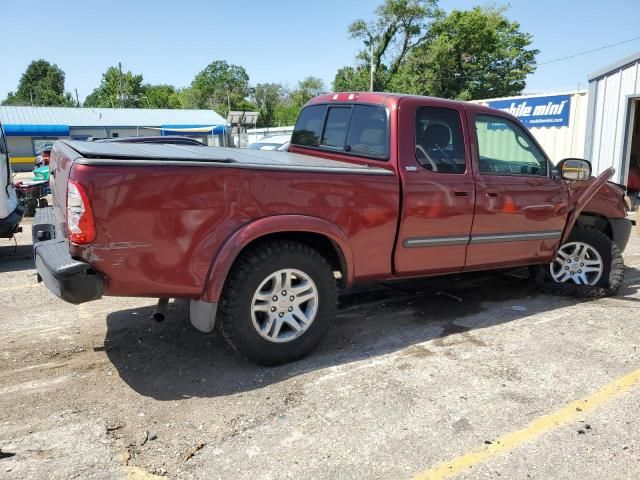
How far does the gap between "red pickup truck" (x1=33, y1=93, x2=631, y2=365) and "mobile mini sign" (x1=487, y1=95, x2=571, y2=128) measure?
9470mm

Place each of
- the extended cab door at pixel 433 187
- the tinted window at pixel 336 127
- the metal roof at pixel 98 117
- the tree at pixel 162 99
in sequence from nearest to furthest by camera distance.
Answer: the extended cab door at pixel 433 187 → the tinted window at pixel 336 127 → the metal roof at pixel 98 117 → the tree at pixel 162 99

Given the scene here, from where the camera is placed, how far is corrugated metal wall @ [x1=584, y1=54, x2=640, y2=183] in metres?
12.0

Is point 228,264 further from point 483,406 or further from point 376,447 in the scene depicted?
point 483,406

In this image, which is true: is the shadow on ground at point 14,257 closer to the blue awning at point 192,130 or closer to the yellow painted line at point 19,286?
the yellow painted line at point 19,286

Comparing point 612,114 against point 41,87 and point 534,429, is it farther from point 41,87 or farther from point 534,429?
point 41,87

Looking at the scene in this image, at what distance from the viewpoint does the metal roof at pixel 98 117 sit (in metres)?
44.4

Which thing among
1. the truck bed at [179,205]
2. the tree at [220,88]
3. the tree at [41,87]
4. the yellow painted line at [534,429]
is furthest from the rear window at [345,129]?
the tree at [41,87]

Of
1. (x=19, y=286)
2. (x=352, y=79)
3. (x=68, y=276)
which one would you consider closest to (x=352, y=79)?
(x=352, y=79)

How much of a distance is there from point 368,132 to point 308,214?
4.03 ft

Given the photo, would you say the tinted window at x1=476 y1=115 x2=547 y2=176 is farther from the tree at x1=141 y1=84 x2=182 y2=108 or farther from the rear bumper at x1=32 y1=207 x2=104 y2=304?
the tree at x1=141 y1=84 x2=182 y2=108

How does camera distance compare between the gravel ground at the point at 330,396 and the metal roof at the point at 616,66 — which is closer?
the gravel ground at the point at 330,396

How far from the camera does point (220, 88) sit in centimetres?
9750

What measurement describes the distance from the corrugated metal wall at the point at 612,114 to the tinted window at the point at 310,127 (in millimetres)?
9931

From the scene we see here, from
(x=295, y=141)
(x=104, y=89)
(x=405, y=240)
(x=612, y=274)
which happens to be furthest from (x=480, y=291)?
(x=104, y=89)
